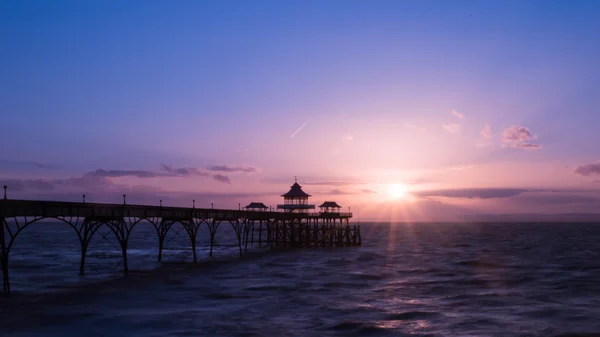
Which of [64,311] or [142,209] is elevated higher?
[142,209]

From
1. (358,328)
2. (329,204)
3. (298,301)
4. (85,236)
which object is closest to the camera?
(358,328)

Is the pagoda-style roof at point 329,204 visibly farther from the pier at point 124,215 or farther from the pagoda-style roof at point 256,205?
the pagoda-style roof at point 256,205

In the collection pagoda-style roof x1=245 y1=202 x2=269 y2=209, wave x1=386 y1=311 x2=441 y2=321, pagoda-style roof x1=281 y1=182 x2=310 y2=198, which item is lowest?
wave x1=386 y1=311 x2=441 y2=321

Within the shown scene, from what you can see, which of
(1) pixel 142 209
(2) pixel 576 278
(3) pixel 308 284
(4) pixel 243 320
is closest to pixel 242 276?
(3) pixel 308 284

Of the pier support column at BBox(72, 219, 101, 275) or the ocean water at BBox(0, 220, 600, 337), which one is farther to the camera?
the pier support column at BBox(72, 219, 101, 275)

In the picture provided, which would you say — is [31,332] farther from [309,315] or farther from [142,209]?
[142,209]

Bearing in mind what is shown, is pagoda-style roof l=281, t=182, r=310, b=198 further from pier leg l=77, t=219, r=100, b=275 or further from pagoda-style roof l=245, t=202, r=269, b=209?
pier leg l=77, t=219, r=100, b=275

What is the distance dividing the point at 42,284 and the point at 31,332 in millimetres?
19145

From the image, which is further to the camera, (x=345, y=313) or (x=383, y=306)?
(x=383, y=306)

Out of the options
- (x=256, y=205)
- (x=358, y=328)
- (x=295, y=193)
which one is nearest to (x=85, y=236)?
(x=358, y=328)

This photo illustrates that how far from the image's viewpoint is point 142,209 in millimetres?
48344

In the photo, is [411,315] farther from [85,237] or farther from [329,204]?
[329,204]

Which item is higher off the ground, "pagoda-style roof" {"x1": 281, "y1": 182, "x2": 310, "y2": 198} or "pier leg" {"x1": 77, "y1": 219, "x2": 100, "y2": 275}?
"pagoda-style roof" {"x1": 281, "y1": 182, "x2": 310, "y2": 198}

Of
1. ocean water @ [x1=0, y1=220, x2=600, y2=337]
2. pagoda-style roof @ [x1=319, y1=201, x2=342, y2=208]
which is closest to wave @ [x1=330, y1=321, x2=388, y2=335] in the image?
ocean water @ [x1=0, y1=220, x2=600, y2=337]
